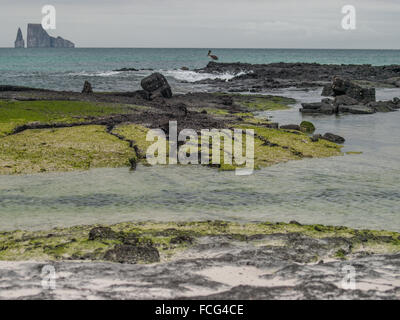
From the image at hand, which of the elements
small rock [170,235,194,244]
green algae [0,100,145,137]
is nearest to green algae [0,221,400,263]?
small rock [170,235,194,244]

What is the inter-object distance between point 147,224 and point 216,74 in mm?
79293

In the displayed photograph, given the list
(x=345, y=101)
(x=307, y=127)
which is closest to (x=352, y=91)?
(x=345, y=101)

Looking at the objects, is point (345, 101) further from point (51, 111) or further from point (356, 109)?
point (51, 111)

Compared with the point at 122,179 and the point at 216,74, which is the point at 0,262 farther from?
the point at 216,74

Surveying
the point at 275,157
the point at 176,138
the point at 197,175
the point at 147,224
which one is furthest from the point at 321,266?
the point at 176,138

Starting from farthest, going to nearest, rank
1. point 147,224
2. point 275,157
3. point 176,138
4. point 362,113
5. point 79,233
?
point 362,113, point 176,138, point 275,157, point 147,224, point 79,233

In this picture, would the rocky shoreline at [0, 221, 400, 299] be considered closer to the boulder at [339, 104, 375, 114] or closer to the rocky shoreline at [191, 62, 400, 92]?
the boulder at [339, 104, 375, 114]

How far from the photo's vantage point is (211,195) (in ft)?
50.4

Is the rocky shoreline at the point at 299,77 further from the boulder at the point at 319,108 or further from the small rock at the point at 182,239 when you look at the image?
the small rock at the point at 182,239

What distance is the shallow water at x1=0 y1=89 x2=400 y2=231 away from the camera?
43.2ft

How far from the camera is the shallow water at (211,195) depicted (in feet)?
43.2

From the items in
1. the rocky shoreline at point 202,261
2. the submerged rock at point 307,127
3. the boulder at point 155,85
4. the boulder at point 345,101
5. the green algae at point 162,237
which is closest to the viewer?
the rocky shoreline at point 202,261

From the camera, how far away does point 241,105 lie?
132 ft

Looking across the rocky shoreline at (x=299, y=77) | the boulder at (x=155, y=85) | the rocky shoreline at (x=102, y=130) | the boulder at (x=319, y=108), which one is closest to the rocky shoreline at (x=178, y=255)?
the rocky shoreline at (x=102, y=130)
